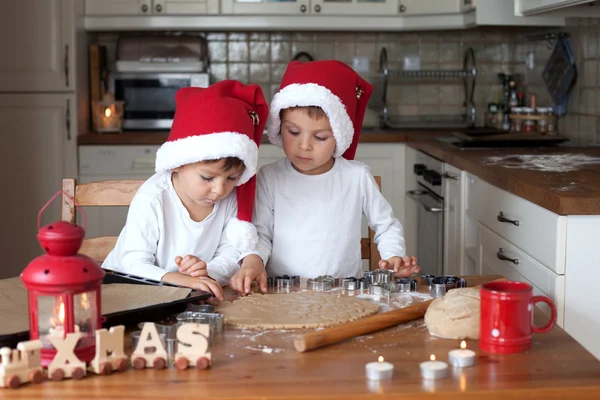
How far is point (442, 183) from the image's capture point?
3.36 meters

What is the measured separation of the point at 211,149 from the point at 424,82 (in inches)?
123

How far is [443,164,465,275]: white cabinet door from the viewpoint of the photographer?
309cm

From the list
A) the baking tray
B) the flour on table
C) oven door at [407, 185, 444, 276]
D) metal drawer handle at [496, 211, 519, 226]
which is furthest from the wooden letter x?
oven door at [407, 185, 444, 276]

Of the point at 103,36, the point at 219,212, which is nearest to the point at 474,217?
the point at 219,212

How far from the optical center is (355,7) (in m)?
4.23

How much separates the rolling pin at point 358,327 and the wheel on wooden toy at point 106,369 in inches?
10.1

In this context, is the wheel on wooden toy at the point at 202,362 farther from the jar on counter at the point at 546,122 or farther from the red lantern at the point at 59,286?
the jar on counter at the point at 546,122

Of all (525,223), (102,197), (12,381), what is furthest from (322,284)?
(525,223)

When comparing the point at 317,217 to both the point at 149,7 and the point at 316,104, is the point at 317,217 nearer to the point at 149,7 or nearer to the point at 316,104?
the point at 316,104

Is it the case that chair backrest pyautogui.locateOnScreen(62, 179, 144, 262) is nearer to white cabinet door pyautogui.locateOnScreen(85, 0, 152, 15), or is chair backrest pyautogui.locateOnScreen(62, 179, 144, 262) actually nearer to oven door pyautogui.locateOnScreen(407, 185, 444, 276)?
oven door pyautogui.locateOnScreen(407, 185, 444, 276)

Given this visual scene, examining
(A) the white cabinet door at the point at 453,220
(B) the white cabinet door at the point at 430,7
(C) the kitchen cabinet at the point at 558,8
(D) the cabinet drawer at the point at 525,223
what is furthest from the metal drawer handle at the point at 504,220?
(B) the white cabinet door at the point at 430,7

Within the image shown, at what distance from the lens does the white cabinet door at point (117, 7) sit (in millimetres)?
4184

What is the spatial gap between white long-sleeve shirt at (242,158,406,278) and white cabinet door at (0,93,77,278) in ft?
7.29

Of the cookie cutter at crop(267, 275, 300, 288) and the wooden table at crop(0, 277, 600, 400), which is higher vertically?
the cookie cutter at crop(267, 275, 300, 288)
